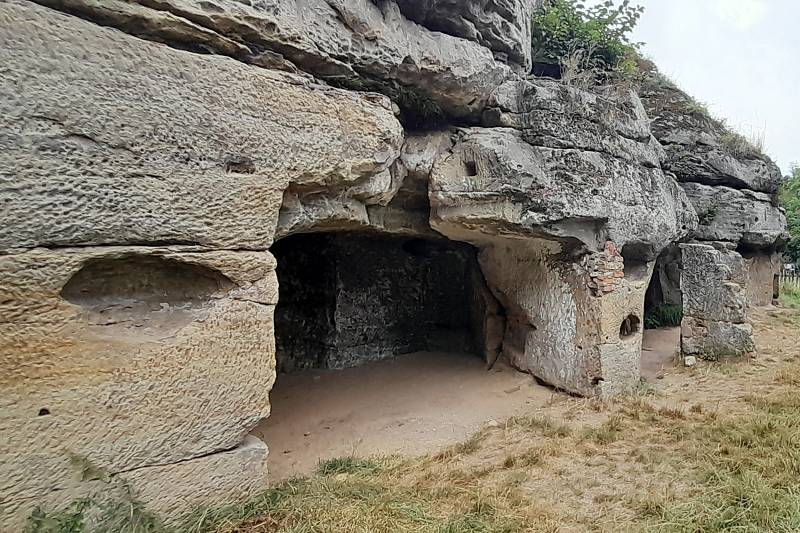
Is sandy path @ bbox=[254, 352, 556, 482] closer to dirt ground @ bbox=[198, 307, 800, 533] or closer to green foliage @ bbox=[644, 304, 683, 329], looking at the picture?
dirt ground @ bbox=[198, 307, 800, 533]

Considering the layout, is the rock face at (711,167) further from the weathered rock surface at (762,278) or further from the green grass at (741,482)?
the green grass at (741,482)

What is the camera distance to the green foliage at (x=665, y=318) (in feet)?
25.9

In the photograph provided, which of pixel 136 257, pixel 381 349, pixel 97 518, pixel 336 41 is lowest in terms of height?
pixel 381 349

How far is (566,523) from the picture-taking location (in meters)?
2.60

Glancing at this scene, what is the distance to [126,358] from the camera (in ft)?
7.76

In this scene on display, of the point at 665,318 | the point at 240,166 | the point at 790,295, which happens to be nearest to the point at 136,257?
the point at 240,166

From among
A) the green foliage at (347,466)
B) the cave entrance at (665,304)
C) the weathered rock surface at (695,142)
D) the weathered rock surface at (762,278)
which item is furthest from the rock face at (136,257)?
the weathered rock surface at (762,278)

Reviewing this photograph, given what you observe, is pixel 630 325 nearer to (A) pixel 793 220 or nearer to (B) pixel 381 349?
(B) pixel 381 349

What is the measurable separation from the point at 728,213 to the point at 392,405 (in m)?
5.55

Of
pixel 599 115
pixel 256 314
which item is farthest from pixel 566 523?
pixel 599 115

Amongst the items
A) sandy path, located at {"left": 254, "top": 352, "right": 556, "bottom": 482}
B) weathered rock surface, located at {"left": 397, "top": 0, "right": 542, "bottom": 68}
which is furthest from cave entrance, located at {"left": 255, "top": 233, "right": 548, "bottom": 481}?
weathered rock surface, located at {"left": 397, "top": 0, "right": 542, "bottom": 68}

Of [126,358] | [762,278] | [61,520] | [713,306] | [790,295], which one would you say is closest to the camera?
[61,520]

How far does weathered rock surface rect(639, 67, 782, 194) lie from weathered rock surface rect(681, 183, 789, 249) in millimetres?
152

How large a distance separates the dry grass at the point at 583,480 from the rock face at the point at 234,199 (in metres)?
0.42
